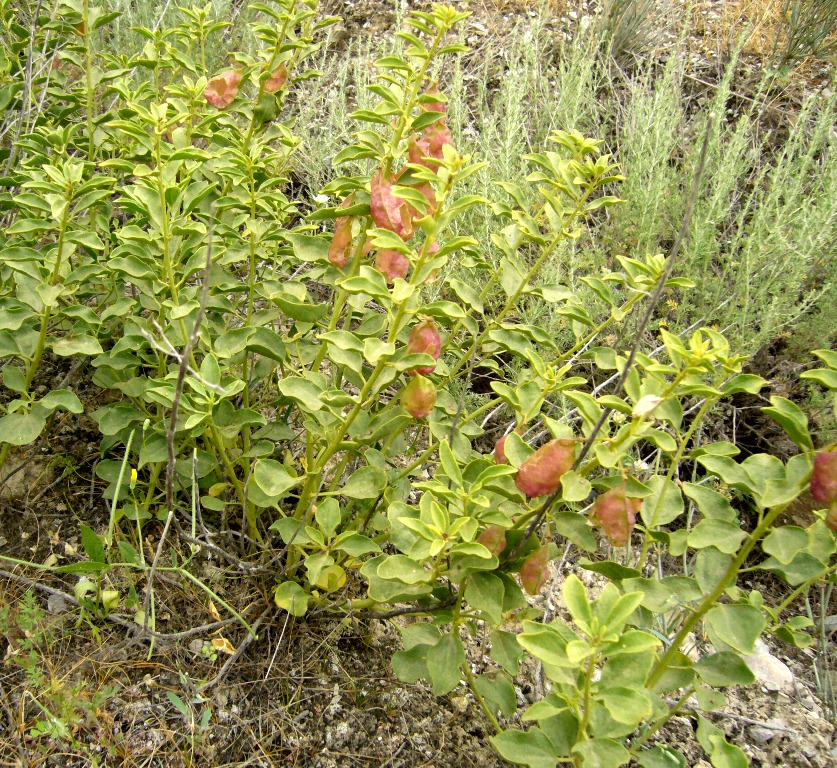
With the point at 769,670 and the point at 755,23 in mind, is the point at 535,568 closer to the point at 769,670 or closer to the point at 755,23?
the point at 769,670

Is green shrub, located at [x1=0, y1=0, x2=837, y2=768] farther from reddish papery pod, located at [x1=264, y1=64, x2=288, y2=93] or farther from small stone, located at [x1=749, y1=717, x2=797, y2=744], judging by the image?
small stone, located at [x1=749, y1=717, x2=797, y2=744]

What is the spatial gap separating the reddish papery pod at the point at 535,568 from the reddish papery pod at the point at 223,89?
142 cm

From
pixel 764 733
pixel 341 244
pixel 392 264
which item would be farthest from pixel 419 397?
pixel 764 733

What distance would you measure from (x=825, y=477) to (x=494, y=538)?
0.58m

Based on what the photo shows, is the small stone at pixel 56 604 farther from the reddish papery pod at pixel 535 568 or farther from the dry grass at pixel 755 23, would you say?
the dry grass at pixel 755 23

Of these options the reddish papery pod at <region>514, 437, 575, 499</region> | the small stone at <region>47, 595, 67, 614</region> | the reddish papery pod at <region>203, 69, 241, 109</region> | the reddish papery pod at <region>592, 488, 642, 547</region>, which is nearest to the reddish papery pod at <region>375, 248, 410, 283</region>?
the reddish papery pod at <region>514, 437, 575, 499</region>

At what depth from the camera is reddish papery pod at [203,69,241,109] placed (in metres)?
1.97

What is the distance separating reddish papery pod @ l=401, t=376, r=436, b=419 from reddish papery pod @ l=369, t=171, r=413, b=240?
30 centimetres

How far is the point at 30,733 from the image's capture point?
1.61 meters

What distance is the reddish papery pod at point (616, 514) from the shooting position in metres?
1.38

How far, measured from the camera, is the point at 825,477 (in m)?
1.23

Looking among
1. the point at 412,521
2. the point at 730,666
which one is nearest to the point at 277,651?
the point at 412,521

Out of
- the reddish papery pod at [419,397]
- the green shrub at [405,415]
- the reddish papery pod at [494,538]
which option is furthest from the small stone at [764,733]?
the reddish papery pod at [419,397]

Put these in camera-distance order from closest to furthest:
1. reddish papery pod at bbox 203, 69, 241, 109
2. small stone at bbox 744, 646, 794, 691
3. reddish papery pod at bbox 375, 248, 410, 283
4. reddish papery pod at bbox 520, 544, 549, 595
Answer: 1. reddish papery pod at bbox 520, 544, 549, 595
2. reddish papery pod at bbox 375, 248, 410, 283
3. reddish papery pod at bbox 203, 69, 241, 109
4. small stone at bbox 744, 646, 794, 691
